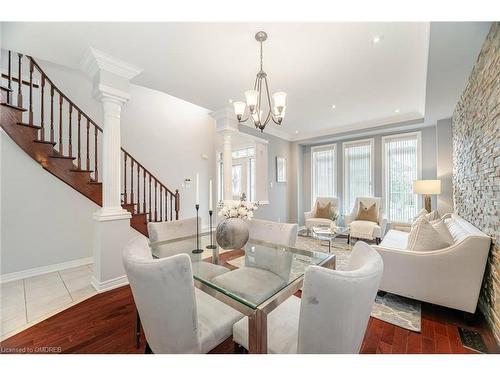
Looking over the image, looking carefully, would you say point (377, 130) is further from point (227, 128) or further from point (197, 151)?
point (197, 151)

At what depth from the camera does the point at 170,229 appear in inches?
84.0

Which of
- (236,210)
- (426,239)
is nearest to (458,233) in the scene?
(426,239)

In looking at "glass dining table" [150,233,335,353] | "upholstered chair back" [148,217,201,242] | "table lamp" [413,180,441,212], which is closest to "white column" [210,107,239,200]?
"upholstered chair back" [148,217,201,242]

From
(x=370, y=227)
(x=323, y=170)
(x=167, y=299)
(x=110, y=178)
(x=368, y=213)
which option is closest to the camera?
(x=167, y=299)

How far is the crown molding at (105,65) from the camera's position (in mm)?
2119

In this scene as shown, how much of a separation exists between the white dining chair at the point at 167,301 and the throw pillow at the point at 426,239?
6.77 ft

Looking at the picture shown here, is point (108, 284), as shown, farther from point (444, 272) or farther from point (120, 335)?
point (444, 272)

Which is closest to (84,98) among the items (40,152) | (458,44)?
(40,152)

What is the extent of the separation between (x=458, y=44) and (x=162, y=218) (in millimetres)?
4759

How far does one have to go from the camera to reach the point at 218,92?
9.90 feet

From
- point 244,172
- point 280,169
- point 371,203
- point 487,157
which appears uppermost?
point 280,169

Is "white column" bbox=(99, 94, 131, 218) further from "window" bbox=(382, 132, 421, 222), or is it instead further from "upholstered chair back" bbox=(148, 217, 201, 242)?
"window" bbox=(382, 132, 421, 222)

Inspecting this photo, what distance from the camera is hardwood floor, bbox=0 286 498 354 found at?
1.47 meters

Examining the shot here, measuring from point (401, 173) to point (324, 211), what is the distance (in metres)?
1.83
